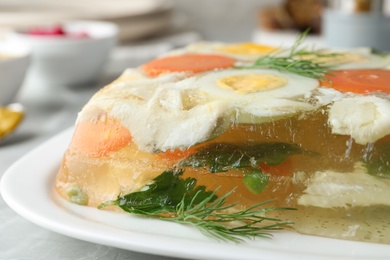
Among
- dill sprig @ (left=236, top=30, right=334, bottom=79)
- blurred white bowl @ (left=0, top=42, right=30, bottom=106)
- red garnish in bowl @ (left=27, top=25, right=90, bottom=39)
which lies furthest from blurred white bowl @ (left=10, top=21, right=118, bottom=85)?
dill sprig @ (left=236, top=30, right=334, bottom=79)

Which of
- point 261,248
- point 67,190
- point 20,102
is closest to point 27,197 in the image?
point 67,190

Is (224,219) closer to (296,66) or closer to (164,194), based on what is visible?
(164,194)

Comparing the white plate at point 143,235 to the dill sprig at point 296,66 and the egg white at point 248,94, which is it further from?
the dill sprig at point 296,66

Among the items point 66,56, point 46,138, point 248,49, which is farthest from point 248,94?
point 66,56

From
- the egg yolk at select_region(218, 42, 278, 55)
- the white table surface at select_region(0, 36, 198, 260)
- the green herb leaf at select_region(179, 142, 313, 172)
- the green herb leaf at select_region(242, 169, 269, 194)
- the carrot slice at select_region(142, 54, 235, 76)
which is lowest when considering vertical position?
the white table surface at select_region(0, 36, 198, 260)

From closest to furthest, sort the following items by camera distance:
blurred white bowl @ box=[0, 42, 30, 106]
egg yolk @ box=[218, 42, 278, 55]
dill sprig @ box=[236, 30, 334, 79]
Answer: dill sprig @ box=[236, 30, 334, 79]
egg yolk @ box=[218, 42, 278, 55]
blurred white bowl @ box=[0, 42, 30, 106]

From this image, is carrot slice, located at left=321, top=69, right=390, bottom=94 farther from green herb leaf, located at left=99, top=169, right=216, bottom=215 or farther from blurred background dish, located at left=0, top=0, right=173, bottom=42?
blurred background dish, located at left=0, top=0, right=173, bottom=42

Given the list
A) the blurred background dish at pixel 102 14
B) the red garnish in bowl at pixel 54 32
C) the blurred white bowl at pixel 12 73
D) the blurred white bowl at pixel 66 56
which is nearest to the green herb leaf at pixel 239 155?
the blurred white bowl at pixel 12 73
